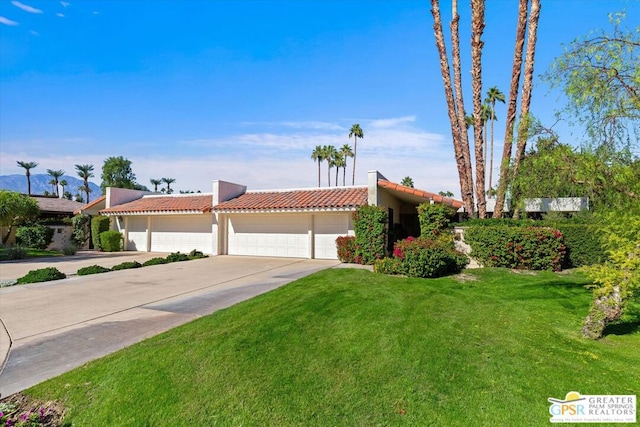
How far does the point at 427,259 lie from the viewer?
40.1 ft

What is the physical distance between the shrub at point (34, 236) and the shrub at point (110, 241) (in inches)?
166

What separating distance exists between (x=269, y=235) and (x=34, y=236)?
59.5 ft

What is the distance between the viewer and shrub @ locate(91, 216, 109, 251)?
2581cm

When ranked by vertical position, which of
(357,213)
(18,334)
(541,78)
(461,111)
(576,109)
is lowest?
(18,334)

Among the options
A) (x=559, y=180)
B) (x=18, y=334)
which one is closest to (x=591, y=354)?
(x=559, y=180)

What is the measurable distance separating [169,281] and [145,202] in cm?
1654

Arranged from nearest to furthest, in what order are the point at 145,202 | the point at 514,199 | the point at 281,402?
the point at 281,402 < the point at 514,199 < the point at 145,202

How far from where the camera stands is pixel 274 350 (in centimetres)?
557

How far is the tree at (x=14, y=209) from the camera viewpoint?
23.1 meters

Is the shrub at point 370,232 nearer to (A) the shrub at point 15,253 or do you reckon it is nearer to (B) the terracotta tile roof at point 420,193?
(B) the terracotta tile roof at point 420,193

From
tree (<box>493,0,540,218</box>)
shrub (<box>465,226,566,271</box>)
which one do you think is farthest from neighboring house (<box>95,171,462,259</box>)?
tree (<box>493,0,540,218</box>)

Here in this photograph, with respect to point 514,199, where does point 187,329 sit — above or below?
below

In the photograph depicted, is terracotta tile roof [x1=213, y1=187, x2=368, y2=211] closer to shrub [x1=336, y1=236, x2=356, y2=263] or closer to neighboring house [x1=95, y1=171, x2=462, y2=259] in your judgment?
neighboring house [x1=95, y1=171, x2=462, y2=259]

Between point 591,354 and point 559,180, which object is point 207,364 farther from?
point 559,180
